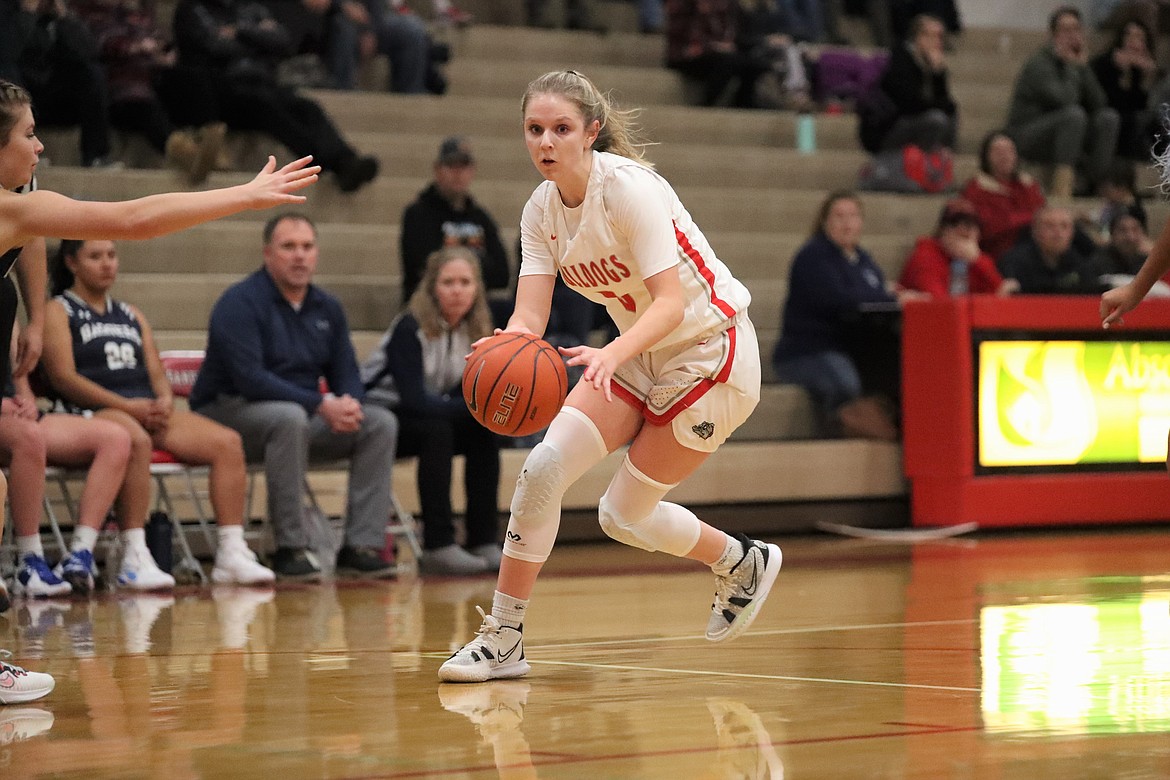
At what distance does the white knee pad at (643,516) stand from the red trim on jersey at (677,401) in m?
0.15

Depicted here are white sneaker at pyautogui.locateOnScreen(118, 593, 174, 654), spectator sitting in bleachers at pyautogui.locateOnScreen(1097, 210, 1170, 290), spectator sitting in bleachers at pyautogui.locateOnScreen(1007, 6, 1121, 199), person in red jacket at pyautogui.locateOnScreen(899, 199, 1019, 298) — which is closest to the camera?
white sneaker at pyautogui.locateOnScreen(118, 593, 174, 654)

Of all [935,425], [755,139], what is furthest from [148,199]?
[755,139]

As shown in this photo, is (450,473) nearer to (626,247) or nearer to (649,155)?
(626,247)

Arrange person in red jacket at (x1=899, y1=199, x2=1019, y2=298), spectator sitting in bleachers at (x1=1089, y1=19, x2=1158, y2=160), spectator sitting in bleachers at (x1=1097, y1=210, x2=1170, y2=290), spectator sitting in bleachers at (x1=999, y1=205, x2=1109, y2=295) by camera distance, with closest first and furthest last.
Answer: person in red jacket at (x1=899, y1=199, x2=1019, y2=298), spectator sitting in bleachers at (x1=999, y1=205, x2=1109, y2=295), spectator sitting in bleachers at (x1=1097, y1=210, x2=1170, y2=290), spectator sitting in bleachers at (x1=1089, y1=19, x2=1158, y2=160)

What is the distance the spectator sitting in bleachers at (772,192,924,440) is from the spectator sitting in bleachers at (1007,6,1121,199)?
3.40 m

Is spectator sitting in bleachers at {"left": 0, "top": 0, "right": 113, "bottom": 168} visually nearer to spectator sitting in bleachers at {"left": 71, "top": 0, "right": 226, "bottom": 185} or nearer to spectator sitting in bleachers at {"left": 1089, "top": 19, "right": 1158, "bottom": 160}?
spectator sitting in bleachers at {"left": 71, "top": 0, "right": 226, "bottom": 185}

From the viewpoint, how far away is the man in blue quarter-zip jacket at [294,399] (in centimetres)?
770

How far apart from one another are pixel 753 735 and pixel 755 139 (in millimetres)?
10016

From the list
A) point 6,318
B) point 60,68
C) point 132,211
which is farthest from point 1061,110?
point 132,211

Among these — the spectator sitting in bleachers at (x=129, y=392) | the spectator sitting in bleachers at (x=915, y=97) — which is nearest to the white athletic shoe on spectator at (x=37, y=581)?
the spectator sitting in bleachers at (x=129, y=392)

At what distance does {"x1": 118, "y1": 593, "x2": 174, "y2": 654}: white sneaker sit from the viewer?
5.23 meters

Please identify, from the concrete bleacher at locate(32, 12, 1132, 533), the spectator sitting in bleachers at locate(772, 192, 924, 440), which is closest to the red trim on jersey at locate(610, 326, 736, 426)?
the concrete bleacher at locate(32, 12, 1132, 533)

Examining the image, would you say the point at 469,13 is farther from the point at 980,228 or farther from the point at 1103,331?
the point at 1103,331

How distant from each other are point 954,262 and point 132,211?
7.65m
